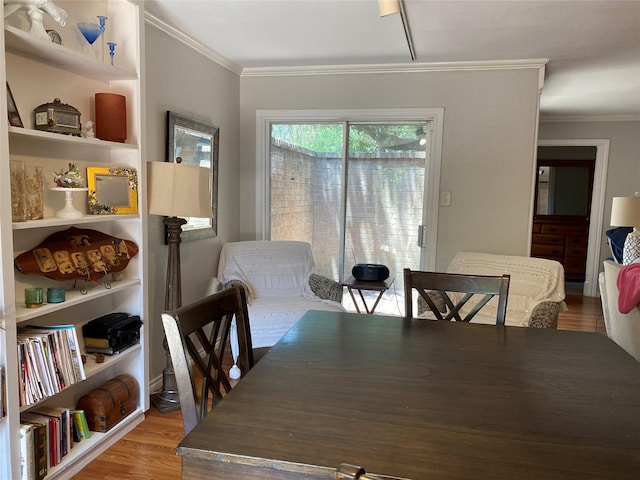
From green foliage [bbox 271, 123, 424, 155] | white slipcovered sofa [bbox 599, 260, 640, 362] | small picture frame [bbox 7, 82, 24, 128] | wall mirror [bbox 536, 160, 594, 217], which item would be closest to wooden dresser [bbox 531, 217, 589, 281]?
wall mirror [bbox 536, 160, 594, 217]

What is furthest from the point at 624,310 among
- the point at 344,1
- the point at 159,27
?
the point at 159,27

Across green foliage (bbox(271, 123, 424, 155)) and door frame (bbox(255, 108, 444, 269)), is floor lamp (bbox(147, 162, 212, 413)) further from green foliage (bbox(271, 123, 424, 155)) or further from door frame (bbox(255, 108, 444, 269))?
green foliage (bbox(271, 123, 424, 155))

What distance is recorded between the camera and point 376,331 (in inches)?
68.6

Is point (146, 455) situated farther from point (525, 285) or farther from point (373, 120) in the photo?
point (373, 120)

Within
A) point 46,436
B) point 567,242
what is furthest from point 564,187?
point 46,436

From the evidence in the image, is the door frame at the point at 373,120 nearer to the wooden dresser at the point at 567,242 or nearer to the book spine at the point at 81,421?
the book spine at the point at 81,421

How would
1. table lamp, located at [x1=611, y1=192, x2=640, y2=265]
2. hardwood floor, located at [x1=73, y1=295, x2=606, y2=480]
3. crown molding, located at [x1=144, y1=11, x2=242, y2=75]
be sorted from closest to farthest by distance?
hardwood floor, located at [x1=73, y1=295, x2=606, y2=480]
crown molding, located at [x1=144, y1=11, x2=242, y2=75]
table lamp, located at [x1=611, y1=192, x2=640, y2=265]

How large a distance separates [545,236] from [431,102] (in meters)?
4.40

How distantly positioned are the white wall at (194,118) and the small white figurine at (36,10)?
0.92 meters

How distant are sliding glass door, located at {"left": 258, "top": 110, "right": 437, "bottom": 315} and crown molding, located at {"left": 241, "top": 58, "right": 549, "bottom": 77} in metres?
0.41

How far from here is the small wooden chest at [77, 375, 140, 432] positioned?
2309 millimetres

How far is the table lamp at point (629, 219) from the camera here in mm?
4312

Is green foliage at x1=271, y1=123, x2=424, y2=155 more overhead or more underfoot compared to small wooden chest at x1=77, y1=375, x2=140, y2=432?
more overhead

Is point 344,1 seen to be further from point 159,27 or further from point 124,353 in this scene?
point 124,353
